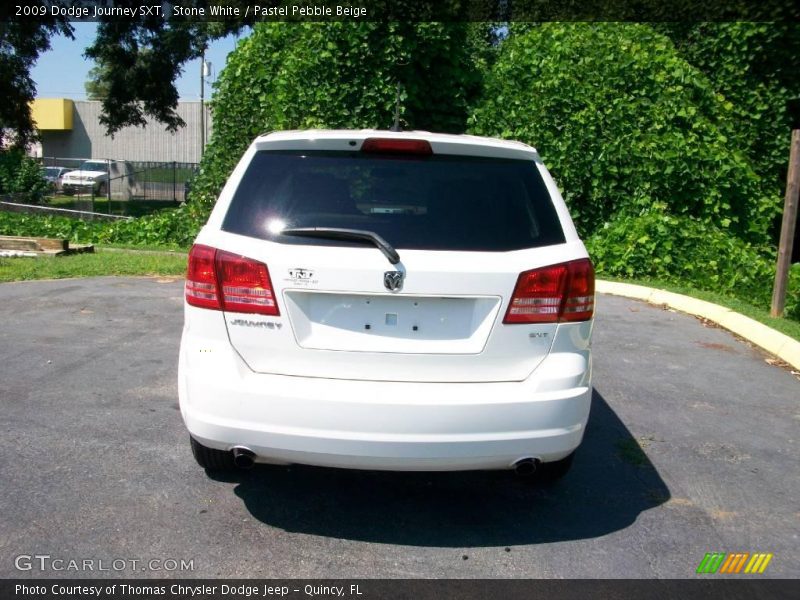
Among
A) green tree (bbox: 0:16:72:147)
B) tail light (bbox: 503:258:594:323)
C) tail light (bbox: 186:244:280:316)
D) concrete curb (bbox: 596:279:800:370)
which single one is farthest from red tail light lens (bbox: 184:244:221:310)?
green tree (bbox: 0:16:72:147)

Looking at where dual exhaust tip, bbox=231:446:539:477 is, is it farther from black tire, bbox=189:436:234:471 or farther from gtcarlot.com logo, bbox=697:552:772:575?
gtcarlot.com logo, bbox=697:552:772:575

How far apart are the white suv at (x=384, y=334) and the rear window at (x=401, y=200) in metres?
0.01

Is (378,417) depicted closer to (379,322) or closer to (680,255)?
(379,322)

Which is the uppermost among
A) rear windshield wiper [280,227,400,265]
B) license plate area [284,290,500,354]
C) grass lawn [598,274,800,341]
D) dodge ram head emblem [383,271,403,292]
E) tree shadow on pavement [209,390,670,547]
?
rear windshield wiper [280,227,400,265]

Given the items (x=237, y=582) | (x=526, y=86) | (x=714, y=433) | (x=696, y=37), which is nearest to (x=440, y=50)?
(x=526, y=86)

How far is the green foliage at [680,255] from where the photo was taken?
1122cm

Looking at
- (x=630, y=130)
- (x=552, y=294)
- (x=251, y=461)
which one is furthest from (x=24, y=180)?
(x=552, y=294)

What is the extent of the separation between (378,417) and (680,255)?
378 inches

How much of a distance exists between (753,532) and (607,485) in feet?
→ 2.54

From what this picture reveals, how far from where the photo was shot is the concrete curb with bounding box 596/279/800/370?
23.6ft

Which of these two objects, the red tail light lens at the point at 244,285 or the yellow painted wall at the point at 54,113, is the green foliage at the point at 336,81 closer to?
the red tail light lens at the point at 244,285

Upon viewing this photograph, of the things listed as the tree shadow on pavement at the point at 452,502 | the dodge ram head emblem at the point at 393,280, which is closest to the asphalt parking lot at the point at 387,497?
the tree shadow on pavement at the point at 452,502

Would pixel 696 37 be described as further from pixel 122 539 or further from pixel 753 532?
pixel 122 539

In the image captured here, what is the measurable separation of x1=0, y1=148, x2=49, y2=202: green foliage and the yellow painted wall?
2611 centimetres
